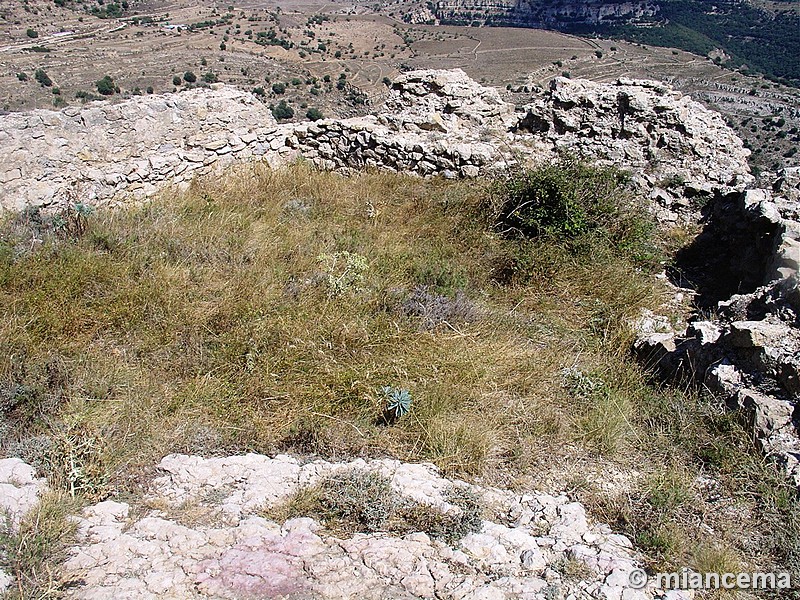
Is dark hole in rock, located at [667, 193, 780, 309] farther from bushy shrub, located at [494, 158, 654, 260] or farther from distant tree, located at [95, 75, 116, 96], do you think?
distant tree, located at [95, 75, 116, 96]

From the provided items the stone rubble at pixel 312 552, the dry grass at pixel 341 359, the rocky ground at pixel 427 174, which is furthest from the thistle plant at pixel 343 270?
the stone rubble at pixel 312 552

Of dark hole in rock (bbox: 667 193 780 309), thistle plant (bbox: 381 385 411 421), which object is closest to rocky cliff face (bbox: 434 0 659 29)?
dark hole in rock (bbox: 667 193 780 309)

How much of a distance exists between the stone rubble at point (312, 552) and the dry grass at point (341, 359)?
0.74 ft

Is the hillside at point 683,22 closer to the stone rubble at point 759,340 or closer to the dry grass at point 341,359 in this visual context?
the stone rubble at point 759,340

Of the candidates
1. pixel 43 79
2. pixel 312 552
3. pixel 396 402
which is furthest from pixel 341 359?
pixel 43 79

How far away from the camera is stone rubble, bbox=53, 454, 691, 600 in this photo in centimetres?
212

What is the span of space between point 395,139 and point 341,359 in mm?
4087

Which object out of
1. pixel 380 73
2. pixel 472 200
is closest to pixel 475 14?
pixel 380 73

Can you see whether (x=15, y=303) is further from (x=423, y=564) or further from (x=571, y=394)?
(x=571, y=394)

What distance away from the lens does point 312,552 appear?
231cm

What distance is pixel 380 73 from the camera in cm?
5653

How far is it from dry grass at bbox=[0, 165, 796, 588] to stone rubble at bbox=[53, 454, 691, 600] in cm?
23

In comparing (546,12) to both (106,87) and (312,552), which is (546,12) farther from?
(312,552)

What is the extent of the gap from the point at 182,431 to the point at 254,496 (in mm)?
713
